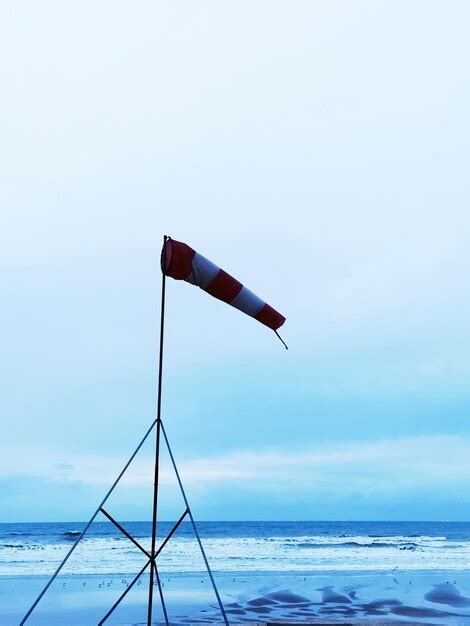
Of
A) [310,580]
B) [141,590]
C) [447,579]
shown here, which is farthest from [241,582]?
[447,579]

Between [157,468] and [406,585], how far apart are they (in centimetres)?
1022

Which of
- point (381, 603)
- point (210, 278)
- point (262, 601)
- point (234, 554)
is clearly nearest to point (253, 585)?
point (262, 601)

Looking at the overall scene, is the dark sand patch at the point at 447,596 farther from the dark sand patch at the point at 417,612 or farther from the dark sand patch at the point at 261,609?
the dark sand patch at the point at 261,609

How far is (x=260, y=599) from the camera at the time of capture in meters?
10.9

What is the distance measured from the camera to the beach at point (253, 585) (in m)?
9.27

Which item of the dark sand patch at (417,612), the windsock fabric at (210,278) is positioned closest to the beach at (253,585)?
the dark sand patch at (417,612)

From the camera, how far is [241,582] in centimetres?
1363

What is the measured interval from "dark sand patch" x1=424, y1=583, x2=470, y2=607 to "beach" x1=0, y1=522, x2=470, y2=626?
0.05ft

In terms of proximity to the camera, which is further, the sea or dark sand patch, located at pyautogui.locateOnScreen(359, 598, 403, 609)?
the sea

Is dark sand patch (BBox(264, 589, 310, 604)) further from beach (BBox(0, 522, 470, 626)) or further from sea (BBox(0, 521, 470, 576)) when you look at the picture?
sea (BBox(0, 521, 470, 576))

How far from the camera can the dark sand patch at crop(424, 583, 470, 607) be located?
10.8 meters

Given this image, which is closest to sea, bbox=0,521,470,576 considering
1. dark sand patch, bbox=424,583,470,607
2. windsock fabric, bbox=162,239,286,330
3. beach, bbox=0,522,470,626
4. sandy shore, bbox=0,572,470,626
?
beach, bbox=0,522,470,626

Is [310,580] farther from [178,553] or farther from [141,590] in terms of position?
[178,553]

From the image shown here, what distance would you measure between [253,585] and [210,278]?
30.7 ft
